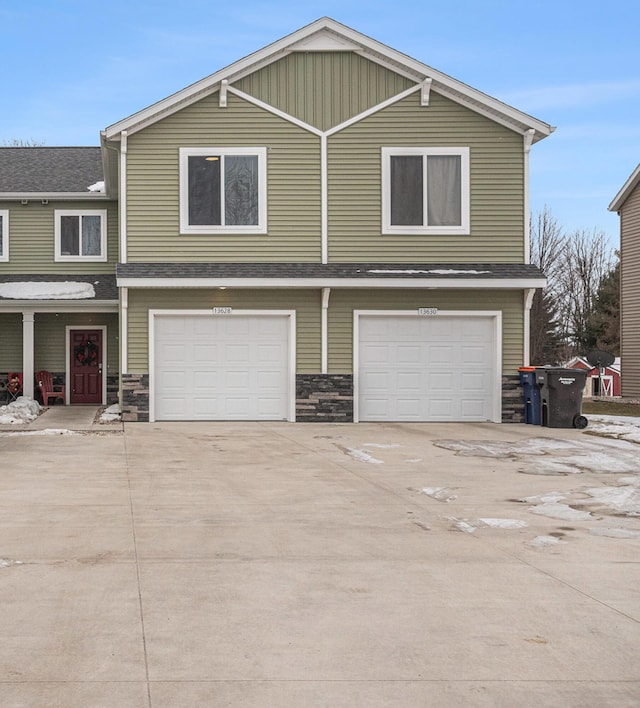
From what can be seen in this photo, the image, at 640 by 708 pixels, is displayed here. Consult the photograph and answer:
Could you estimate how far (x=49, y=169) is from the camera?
23.5 metres

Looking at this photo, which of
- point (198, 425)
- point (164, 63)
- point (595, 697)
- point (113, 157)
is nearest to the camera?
point (595, 697)

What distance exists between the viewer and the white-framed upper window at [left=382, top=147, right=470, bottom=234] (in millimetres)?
17188

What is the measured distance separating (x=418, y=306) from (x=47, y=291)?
910cm

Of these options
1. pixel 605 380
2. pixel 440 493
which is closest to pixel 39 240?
pixel 440 493

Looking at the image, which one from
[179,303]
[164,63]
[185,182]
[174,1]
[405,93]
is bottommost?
[179,303]

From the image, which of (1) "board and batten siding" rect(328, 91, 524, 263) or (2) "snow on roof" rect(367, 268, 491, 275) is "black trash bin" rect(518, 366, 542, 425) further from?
(1) "board and batten siding" rect(328, 91, 524, 263)

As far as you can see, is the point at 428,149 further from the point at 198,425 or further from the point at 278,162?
the point at 198,425

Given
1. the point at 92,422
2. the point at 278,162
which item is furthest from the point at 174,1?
the point at 92,422

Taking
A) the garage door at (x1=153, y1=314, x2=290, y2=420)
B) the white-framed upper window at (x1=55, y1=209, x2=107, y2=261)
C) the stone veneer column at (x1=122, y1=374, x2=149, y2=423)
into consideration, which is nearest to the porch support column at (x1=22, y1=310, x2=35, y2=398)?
the white-framed upper window at (x1=55, y1=209, x2=107, y2=261)

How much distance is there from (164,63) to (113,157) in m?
16.5

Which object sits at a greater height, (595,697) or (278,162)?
(278,162)

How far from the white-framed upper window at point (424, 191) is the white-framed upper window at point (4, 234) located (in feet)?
33.7

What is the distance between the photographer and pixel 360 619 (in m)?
4.75

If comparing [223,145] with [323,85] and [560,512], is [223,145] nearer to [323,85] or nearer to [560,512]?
[323,85]
